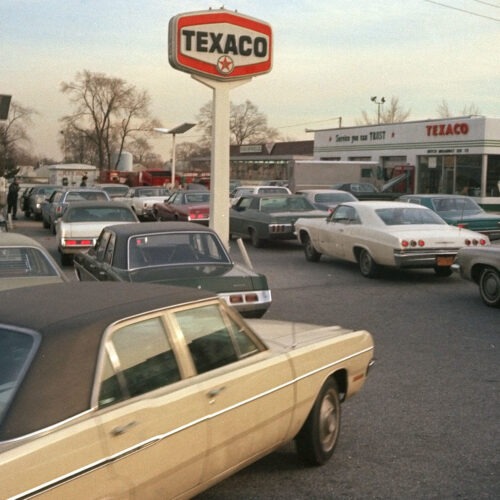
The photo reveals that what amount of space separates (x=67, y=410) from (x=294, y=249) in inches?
684

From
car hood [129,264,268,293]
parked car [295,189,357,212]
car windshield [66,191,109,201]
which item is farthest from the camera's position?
parked car [295,189,357,212]

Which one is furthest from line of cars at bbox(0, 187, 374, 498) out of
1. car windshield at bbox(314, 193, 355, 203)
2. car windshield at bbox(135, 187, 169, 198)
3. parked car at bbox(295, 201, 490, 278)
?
car windshield at bbox(135, 187, 169, 198)

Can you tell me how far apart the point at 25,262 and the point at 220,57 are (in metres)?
8.08

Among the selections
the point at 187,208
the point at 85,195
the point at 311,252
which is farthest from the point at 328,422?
the point at 85,195

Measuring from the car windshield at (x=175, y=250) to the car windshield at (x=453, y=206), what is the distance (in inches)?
440

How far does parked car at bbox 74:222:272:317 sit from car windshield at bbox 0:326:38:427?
481 centimetres

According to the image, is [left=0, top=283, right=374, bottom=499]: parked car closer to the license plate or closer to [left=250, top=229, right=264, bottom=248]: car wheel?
the license plate

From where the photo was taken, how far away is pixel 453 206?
19594mm

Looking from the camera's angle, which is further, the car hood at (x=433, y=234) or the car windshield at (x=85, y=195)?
the car windshield at (x=85, y=195)

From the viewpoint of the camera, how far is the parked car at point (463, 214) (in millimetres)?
18406

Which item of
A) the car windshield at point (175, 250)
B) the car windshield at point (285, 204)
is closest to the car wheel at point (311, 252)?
the car windshield at point (285, 204)

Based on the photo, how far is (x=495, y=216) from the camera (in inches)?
742

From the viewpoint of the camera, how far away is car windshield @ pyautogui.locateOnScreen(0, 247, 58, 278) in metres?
8.29

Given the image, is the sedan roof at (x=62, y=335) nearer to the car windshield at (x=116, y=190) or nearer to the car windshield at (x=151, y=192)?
the car windshield at (x=151, y=192)
